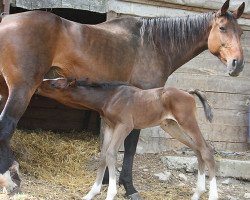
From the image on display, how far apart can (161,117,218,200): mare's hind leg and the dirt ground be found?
451mm

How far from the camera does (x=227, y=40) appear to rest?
18.4 feet

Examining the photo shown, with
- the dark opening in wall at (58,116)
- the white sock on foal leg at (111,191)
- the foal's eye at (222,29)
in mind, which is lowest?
the dark opening in wall at (58,116)

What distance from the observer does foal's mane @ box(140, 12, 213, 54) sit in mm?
5801

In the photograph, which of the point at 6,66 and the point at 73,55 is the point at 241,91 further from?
the point at 6,66

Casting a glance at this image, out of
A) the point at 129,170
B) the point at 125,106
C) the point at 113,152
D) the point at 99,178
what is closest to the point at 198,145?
the point at 129,170

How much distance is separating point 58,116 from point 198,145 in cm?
451

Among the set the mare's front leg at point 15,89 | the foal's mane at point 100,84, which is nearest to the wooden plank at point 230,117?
the foal's mane at point 100,84

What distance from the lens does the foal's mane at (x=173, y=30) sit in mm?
5801

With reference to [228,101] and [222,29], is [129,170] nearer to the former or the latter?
[222,29]

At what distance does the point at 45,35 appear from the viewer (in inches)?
191

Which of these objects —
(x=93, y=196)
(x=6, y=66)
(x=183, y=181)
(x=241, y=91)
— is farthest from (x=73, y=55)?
(x=241, y=91)

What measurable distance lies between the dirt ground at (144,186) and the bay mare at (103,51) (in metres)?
0.35

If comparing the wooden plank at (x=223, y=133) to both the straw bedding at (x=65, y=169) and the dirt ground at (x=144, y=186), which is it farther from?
the straw bedding at (x=65, y=169)

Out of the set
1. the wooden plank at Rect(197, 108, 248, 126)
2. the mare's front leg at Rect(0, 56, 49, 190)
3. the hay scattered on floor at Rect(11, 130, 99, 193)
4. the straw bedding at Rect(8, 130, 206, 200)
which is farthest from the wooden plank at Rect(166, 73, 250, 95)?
the mare's front leg at Rect(0, 56, 49, 190)
